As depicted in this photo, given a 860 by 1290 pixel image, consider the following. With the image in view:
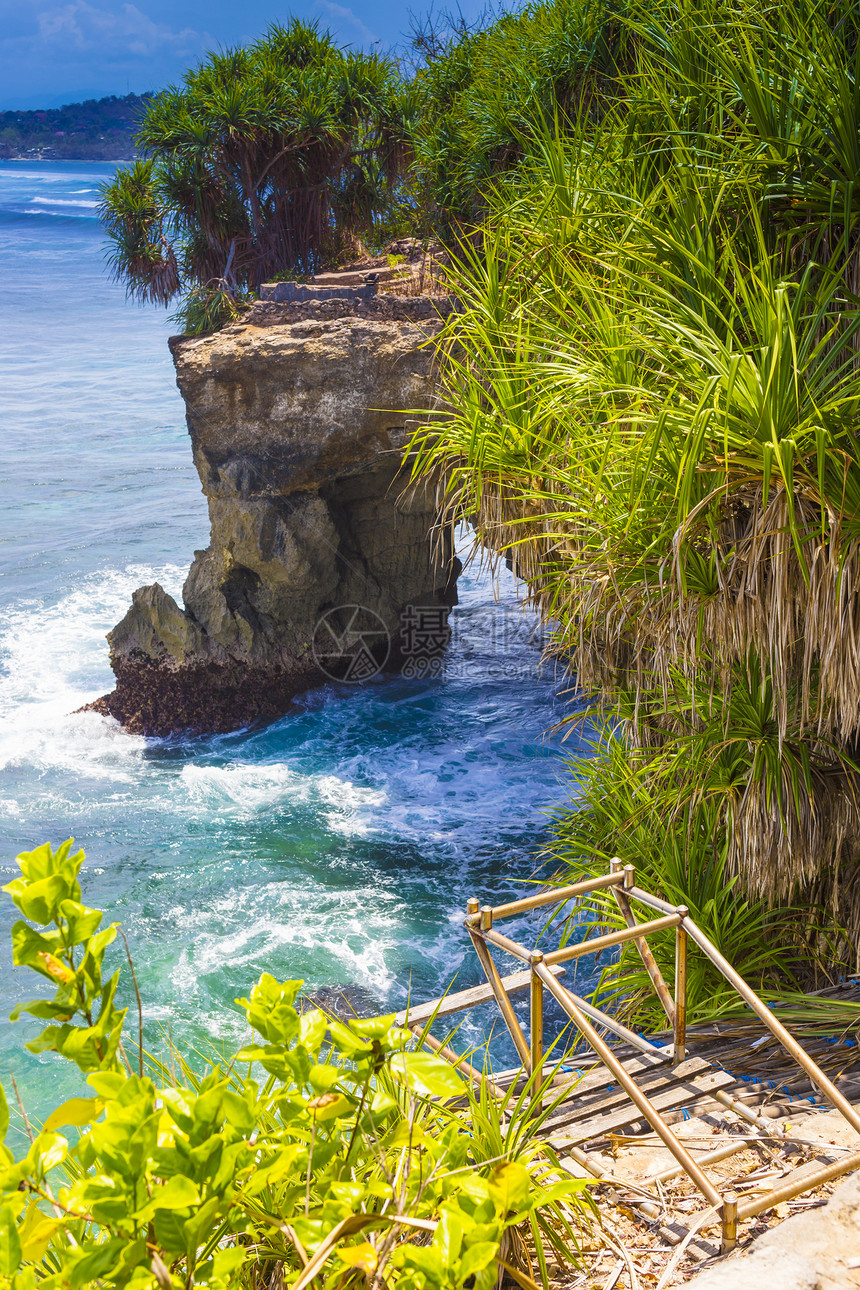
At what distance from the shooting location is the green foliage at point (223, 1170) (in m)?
0.97

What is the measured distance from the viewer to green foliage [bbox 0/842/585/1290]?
38.3 inches

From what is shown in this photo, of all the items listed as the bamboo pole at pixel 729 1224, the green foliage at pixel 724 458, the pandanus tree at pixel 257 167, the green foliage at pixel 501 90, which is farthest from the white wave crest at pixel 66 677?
the bamboo pole at pixel 729 1224

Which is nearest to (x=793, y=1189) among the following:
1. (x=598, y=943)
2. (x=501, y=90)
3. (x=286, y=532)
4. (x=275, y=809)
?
(x=598, y=943)

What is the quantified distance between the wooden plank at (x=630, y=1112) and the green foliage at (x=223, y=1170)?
2.97 feet

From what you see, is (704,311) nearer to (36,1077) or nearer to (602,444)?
(602,444)

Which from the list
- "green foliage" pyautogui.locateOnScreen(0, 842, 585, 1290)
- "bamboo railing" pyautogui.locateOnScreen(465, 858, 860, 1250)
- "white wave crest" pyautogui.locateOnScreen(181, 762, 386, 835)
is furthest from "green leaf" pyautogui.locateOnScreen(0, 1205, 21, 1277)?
"white wave crest" pyautogui.locateOnScreen(181, 762, 386, 835)

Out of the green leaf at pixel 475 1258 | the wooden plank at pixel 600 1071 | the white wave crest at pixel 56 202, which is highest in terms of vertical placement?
the white wave crest at pixel 56 202

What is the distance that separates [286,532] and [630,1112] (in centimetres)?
788

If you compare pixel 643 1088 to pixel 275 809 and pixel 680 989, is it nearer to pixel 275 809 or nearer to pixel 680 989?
pixel 680 989

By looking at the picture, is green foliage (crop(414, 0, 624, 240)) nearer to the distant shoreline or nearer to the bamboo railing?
the bamboo railing

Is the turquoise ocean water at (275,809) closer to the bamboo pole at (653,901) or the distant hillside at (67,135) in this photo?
the bamboo pole at (653,901)

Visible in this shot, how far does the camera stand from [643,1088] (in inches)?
106

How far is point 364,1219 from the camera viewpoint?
120cm

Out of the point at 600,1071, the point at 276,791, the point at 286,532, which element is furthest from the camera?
the point at 286,532
